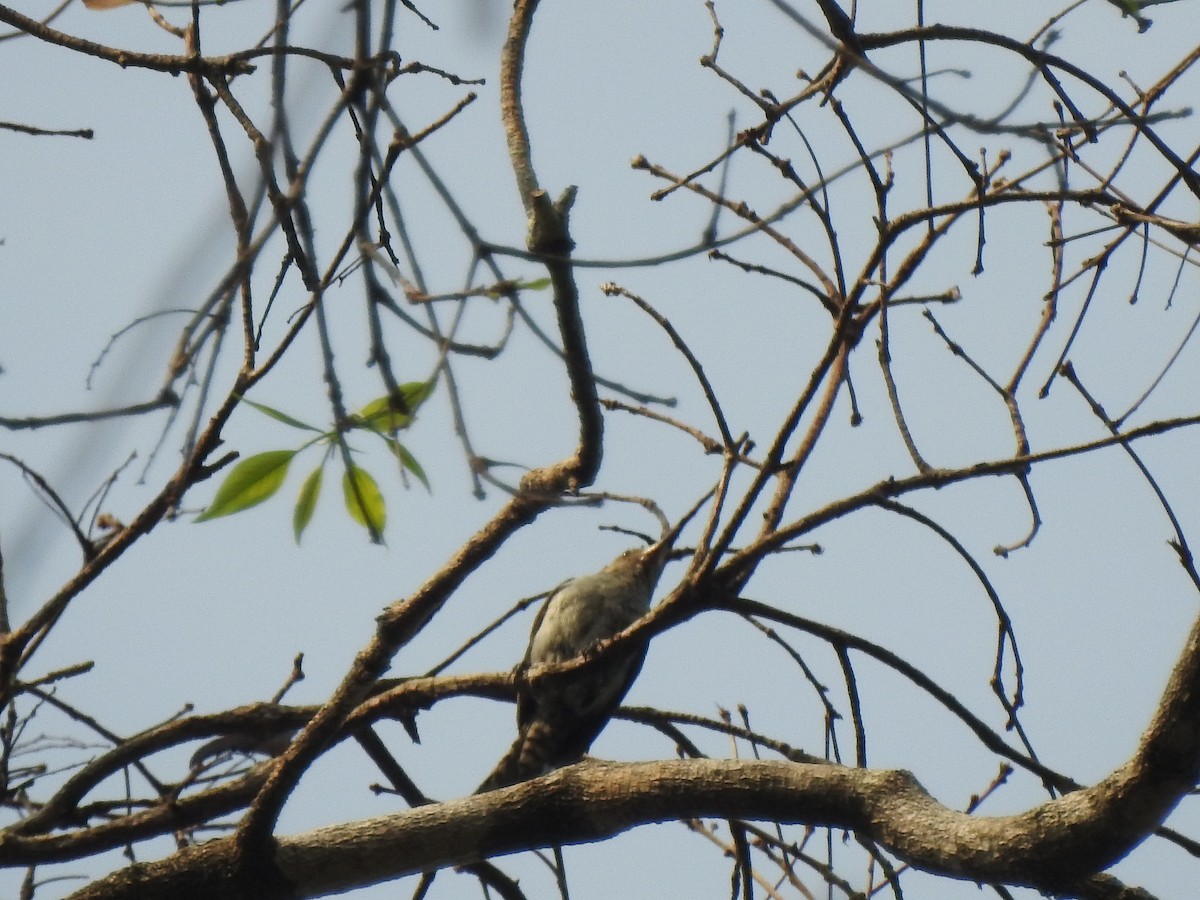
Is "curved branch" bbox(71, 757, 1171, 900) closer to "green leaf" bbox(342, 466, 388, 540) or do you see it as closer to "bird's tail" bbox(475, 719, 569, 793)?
"green leaf" bbox(342, 466, 388, 540)

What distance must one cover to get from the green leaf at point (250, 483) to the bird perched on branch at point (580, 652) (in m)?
2.30

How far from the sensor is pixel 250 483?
2264mm

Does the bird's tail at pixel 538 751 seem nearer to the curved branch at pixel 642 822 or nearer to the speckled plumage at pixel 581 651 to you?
the speckled plumage at pixel 581 651

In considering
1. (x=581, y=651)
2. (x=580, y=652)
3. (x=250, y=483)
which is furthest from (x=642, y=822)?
(x=581, y=651)

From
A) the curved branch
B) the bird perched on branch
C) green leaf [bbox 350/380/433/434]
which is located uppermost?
the bird perched on branch

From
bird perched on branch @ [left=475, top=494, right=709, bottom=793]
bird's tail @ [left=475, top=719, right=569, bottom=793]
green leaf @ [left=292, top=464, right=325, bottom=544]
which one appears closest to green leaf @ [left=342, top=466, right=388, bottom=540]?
green leaf @ [left=292, top=464, right=325, bottom=544]

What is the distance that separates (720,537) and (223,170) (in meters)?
1.20

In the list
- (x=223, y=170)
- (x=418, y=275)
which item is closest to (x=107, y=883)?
(x=223, y=170)

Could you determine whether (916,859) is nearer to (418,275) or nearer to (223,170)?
(418,275)

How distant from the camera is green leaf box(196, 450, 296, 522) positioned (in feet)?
7.30

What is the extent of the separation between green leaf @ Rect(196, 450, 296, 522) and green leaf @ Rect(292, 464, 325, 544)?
8cm

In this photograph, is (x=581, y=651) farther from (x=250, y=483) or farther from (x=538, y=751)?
(x=250, y=483)

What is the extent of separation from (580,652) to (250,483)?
8.27ft

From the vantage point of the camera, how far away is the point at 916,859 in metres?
2.09
